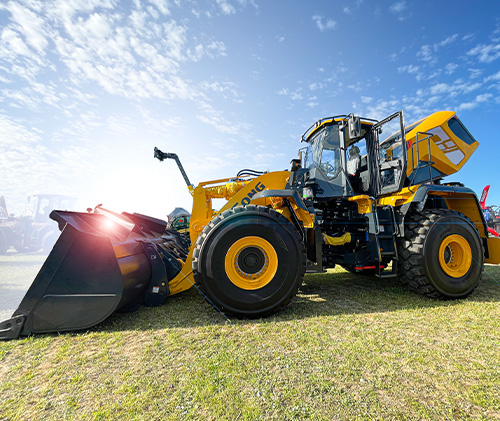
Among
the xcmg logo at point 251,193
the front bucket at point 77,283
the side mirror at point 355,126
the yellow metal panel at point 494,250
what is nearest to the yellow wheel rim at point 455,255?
the yellow metal panel at point 494,250

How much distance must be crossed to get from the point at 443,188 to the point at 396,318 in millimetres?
2610

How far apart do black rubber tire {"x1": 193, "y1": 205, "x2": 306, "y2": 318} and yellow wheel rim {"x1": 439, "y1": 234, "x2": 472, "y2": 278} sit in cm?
257

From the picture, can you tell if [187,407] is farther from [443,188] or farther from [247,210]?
[443,188]

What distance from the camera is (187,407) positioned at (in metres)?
1.64

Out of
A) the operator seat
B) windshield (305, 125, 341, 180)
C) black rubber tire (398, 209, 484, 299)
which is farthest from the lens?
the operator seat

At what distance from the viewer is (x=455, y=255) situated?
14.5 ft

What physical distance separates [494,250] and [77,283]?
6789 mm

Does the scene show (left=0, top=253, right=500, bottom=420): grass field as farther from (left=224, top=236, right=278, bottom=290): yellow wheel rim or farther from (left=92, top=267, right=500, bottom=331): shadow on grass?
(left=224, top=236, right=278, bottom=290): yellow wheel rim

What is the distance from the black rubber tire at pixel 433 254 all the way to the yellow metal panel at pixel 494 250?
712 millimetres

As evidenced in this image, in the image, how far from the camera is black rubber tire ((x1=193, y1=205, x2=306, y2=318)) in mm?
3160

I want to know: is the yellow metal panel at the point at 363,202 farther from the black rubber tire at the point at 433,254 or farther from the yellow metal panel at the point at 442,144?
the yellow metal panel at the point at 442,144

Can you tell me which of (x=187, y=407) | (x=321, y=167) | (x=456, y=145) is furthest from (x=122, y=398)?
(x=456, y=145)

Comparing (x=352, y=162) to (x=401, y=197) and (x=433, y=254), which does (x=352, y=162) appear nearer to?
(x=401, y=197)

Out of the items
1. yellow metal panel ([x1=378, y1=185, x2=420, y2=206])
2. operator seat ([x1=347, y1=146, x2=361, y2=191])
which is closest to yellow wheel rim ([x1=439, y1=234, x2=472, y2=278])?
yellow metal panel ([x1=378, y1=185, x2=420, y2=206])
